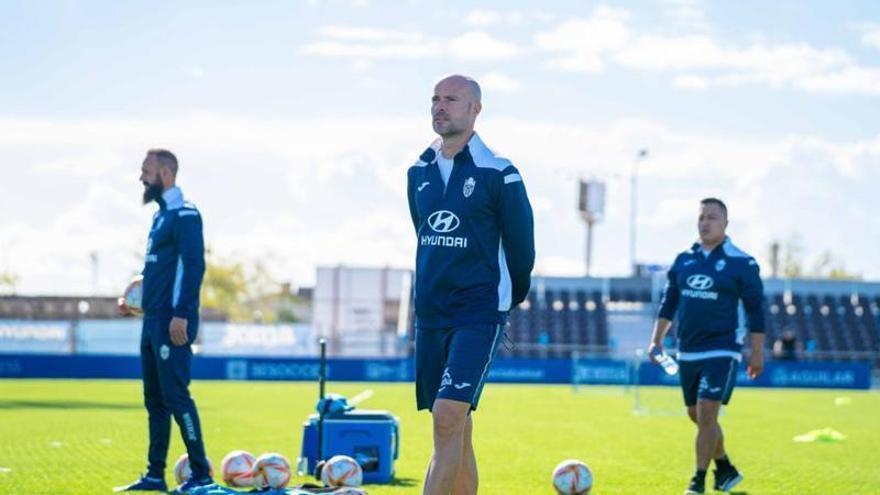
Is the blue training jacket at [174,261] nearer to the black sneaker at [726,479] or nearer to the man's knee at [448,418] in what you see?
Answer: the man's knee at [448,418]

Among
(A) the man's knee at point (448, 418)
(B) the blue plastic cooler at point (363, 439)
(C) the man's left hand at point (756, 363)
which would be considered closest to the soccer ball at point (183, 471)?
(B) the blue plastic cooler at point (363, 439)

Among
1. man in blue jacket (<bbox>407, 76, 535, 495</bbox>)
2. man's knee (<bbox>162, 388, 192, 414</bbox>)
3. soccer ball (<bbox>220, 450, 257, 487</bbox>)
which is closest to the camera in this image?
man in blue jacket (<bbox>407, 76, 535, 495</bbox>)

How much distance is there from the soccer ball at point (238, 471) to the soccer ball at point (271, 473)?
21cm

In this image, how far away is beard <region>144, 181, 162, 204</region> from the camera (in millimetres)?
11531

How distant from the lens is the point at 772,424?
79.3 ft

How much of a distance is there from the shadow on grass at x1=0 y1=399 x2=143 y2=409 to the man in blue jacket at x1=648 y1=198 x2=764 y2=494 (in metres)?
15.9

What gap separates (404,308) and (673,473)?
161 feet

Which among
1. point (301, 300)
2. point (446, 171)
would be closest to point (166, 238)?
point (446, 171)

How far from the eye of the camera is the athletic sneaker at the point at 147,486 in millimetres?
11383

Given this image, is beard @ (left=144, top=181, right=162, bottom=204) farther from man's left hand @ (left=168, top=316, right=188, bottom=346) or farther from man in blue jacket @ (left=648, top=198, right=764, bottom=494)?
man in blue jacket @ (left=648, top=198, right=764, bottom=494)

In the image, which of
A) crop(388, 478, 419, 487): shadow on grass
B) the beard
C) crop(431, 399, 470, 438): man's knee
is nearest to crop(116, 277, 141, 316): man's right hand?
the beard

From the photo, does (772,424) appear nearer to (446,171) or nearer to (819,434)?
(819,434)

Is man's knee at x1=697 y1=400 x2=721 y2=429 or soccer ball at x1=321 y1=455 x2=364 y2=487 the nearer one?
soccer ball at x1=321 y1=455 x2=364 y2=487

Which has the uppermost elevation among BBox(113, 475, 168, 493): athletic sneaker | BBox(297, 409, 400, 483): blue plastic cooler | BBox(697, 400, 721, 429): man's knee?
BBox(697, 400, 721, 429): man's knee
